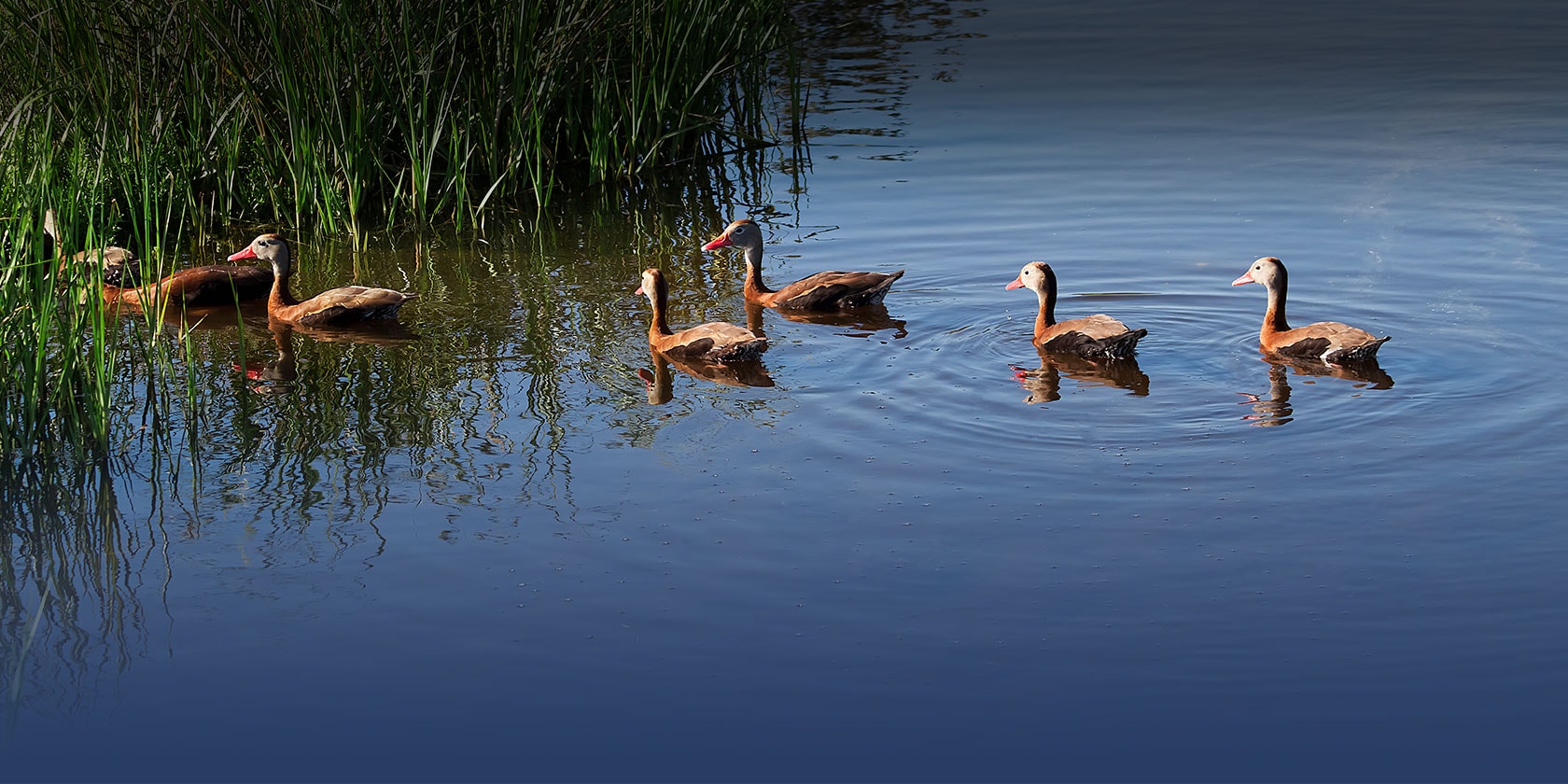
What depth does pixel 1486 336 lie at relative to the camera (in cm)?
895

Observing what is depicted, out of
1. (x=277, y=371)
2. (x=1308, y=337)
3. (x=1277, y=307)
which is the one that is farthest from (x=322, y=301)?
(x=1308, y=337)

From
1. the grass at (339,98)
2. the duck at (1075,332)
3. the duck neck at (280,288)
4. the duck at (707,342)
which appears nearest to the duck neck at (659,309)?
the duck at (707,342)

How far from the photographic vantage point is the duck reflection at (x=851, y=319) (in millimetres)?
9695

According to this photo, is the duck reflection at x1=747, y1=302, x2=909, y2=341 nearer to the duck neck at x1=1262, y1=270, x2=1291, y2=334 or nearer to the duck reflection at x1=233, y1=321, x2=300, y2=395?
the duck neck at x1=1262, y1=270, x2=1291, y2=334

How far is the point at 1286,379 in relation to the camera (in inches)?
336

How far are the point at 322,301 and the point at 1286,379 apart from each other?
5445 millimetres

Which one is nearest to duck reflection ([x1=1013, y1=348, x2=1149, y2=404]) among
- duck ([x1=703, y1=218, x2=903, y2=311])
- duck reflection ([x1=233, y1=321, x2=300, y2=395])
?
duck ([x1=703, y1=218, x2=903, y2=311])

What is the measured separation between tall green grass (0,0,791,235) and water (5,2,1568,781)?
2.67ft

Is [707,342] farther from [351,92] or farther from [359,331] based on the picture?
[351,92]

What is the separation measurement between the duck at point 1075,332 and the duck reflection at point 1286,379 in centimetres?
A: 70

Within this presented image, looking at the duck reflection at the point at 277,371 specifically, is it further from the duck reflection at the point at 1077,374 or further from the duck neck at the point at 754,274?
the duck reflection at the point at 1077,374

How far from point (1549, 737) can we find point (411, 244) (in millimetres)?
8832

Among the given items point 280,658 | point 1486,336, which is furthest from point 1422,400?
point 280,658

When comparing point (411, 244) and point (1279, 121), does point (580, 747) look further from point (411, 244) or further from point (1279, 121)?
point (1279, 121)
